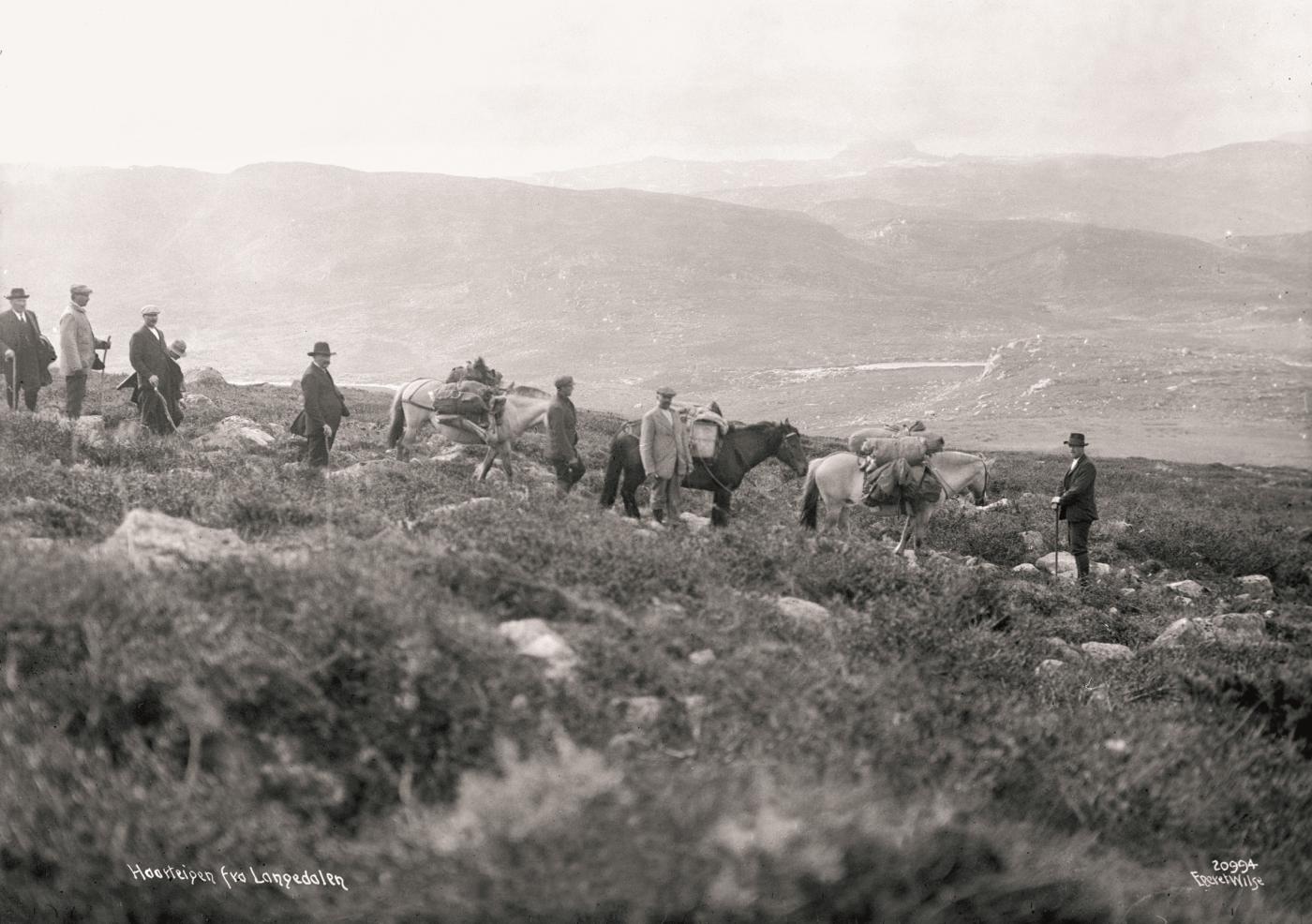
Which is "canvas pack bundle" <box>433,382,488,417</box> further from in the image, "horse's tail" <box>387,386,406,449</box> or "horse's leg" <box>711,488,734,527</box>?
"horse's leg" <box>711,488,734,527</box>

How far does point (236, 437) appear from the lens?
13172 mm

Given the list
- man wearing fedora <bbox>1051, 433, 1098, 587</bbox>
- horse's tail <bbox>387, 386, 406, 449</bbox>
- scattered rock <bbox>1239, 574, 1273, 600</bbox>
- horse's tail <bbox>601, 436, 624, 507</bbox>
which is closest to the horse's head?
horse's tail <bbox>601, 436, 624, 507</bbox>

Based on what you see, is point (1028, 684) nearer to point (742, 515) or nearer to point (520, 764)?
point (520, 764)

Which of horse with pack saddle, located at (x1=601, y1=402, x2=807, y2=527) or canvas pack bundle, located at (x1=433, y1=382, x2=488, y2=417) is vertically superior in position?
canvas pack bundle, located at (x1=433, y1=382, x2=488, y2=417)

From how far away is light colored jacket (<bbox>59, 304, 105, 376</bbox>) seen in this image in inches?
476

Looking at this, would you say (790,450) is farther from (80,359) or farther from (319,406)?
(80,359)

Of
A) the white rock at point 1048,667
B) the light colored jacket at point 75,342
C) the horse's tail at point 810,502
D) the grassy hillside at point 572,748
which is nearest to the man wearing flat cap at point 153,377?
the light colored jacket at point 75,342

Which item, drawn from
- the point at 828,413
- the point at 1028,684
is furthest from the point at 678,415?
the point at 828,413

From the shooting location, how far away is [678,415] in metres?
11.4

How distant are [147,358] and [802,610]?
9.67 m

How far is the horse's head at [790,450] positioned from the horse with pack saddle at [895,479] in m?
0.19

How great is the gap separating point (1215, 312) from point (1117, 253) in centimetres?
2649

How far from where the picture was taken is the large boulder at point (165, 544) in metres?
5.08

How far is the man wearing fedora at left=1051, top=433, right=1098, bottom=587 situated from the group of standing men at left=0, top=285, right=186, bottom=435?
11850 mm
